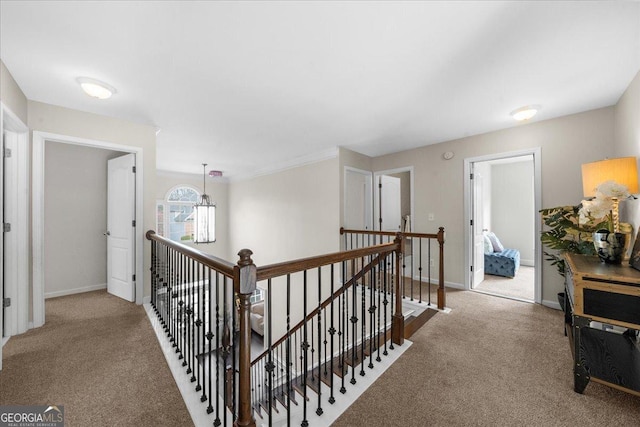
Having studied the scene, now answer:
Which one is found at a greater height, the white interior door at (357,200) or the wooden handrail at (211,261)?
the white interior door at (357,200)

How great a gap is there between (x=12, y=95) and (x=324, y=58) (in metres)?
2.68

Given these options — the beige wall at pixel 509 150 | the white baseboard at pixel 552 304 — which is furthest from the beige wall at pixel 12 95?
the white baseboard at pixel 552 304

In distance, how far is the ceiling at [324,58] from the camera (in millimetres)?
1504

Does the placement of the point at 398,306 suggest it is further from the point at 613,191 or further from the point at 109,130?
the point at 109,130

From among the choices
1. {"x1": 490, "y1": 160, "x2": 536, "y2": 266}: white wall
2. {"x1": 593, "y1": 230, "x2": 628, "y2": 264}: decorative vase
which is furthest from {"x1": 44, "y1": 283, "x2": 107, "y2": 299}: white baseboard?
{"x1": 490, "y1": 160, "x2": 536, "y2": 266}: white wall

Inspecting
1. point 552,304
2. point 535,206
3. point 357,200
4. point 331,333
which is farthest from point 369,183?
point 331,333

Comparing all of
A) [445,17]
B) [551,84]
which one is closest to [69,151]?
[445,17]

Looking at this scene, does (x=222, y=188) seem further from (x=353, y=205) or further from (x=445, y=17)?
(x=445, y=17)

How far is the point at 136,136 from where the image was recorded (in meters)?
3.13

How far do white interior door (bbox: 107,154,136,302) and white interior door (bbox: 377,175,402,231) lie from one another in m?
4.01

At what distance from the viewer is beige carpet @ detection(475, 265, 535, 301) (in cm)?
365

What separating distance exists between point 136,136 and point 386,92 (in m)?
3.04

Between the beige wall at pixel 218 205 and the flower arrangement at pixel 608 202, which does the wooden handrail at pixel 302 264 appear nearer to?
the flower arrangement at pixel 608 202

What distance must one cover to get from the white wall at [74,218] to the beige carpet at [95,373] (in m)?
1.32
